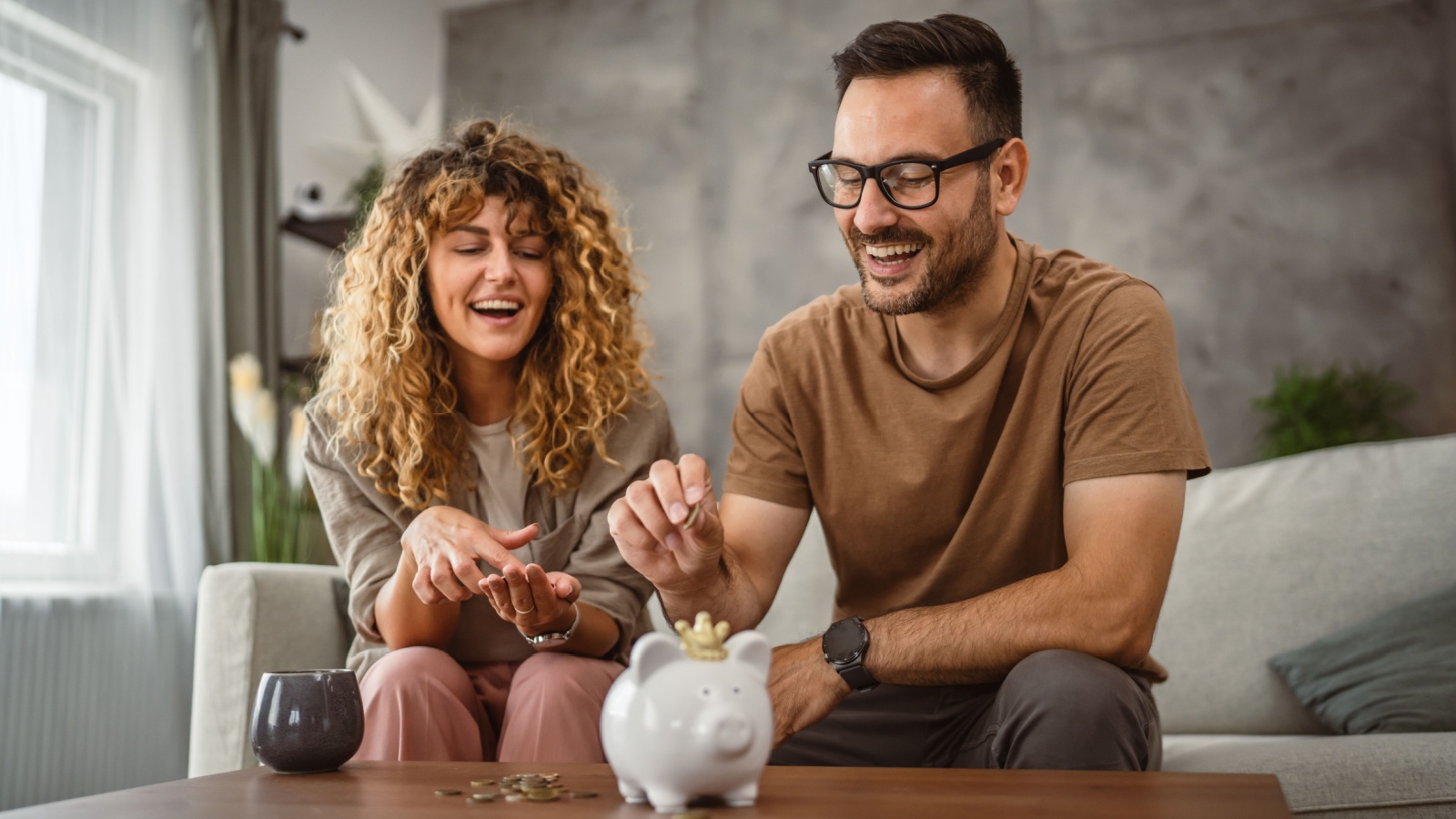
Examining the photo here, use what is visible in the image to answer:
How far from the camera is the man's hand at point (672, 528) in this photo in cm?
108

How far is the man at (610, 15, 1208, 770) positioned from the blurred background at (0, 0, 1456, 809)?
2.34 ft

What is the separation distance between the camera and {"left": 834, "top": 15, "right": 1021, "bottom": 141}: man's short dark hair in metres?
1.50

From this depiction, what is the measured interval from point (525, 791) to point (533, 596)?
0.55 metres

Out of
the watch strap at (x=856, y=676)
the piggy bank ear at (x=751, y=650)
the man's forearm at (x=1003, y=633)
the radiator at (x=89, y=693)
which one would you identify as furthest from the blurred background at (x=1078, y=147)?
the piggy bank ear at (x=751, y=650)

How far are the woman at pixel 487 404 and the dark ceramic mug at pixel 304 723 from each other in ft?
1.43

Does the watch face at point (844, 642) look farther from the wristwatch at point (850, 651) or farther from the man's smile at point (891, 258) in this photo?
the man's smile at point (891, 258)

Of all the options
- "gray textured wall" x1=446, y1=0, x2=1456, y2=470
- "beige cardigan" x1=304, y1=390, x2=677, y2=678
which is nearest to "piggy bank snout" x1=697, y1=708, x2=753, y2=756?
"beige cardigan" x1=304, y1=390, x2=677, y2=678

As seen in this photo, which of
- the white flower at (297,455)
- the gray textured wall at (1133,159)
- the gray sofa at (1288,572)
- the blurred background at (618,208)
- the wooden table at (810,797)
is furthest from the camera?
the gray textured wall at (1133,159)

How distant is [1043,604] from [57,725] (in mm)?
2550

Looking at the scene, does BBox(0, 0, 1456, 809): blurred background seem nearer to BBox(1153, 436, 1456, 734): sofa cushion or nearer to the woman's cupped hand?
BBox(1153, 436, 1456, 734): sofa cushion

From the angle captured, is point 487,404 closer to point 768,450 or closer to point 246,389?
point 768,450

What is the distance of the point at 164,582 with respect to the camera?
3033 mm

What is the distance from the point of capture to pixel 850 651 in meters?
1.26

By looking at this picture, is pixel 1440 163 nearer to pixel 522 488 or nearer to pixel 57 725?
pixel 522 488
